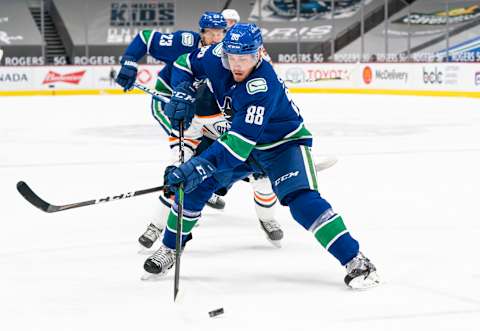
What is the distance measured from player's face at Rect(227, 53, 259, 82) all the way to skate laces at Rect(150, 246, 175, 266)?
71 centimetres

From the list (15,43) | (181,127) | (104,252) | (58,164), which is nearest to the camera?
(181,127)

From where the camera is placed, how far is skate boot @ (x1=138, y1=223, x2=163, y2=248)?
350 cm

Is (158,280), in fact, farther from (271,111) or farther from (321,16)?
(321,16)

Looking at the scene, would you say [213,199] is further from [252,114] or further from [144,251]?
[252,114]

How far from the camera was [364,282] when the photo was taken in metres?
2.84

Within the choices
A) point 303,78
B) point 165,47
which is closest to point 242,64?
point 165,47

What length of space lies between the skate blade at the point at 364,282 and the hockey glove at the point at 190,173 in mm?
606

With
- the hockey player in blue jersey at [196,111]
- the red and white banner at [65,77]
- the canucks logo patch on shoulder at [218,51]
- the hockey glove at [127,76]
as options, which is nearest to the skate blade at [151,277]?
the hockey player in blue jersey at [196,111]

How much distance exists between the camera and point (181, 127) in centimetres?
A: 328

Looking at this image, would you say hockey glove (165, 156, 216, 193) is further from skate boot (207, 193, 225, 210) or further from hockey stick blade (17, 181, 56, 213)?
skate boot (207, 193, 225, 210)

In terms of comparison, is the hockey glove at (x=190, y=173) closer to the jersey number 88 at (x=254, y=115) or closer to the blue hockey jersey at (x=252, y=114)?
the blue hockey jersey at (x=252, y=114)

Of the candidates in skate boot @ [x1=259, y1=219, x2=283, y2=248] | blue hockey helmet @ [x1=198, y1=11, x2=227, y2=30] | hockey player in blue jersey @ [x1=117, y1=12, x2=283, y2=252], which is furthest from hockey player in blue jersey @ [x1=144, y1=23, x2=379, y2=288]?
blue hockey helmet @ [x1=198, y1=11, x2=227, y2=30]

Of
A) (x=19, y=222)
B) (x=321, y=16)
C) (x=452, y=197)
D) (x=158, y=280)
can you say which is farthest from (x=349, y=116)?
(x=321, y=16)

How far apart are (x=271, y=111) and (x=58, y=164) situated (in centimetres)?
381
